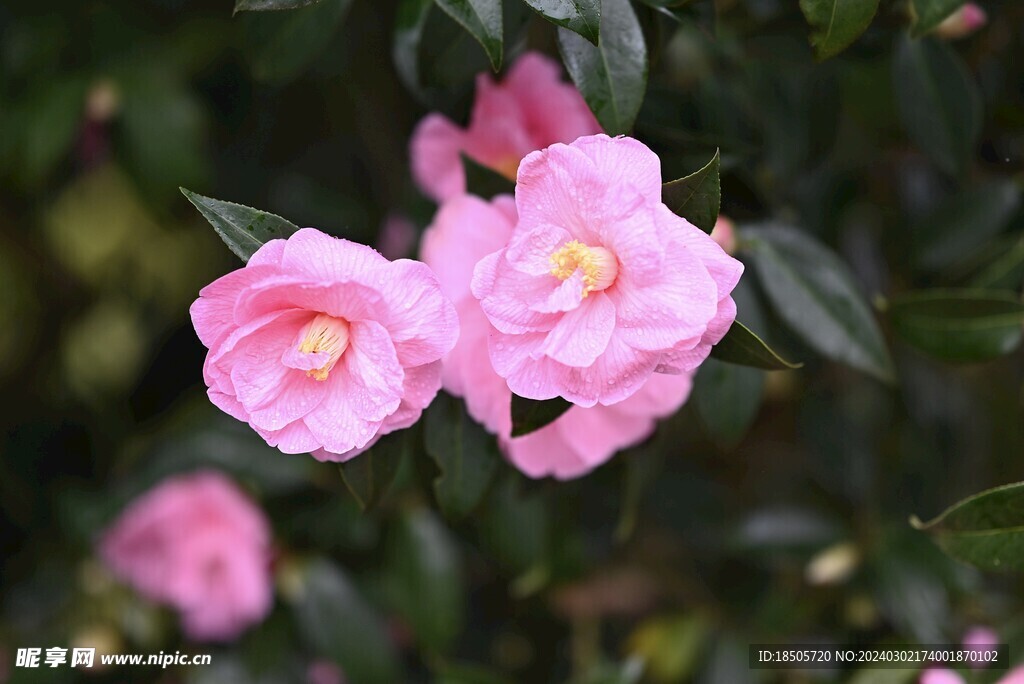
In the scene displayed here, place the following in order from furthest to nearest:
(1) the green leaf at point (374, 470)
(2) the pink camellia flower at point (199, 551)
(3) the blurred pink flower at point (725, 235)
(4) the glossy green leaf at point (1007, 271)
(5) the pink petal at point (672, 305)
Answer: (2) the pink camellia flower at point (199, 551), (4) the glossy green leaf at point (1007, 271), (3) the blurred pink flower at point (725, 235), (1) the green leaf at point (374, 470), (5) the pink petal at point (672, 305)

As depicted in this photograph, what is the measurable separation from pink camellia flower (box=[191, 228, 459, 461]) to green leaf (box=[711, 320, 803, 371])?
17cm

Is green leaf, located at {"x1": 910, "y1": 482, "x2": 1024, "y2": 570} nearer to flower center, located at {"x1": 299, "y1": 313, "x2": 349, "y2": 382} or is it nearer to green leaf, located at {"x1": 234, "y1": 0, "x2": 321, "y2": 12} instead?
flower center, located at {"x1": 299, "y1": 313, "x2": 349, "y2": 382}

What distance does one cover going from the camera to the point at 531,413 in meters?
Answer: 0.52

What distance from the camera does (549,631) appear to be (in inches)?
45.3

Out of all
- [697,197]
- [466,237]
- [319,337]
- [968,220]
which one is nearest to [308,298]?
[319,337]

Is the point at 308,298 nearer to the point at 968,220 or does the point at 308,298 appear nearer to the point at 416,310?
the point at 416,310

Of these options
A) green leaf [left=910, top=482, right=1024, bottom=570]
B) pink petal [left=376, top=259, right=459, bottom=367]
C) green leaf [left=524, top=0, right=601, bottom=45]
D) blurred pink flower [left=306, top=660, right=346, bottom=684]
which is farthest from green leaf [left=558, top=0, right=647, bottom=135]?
blurred pink flower [left=306, top=660, right=346, bottom=684]

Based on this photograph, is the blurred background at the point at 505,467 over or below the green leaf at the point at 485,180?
below

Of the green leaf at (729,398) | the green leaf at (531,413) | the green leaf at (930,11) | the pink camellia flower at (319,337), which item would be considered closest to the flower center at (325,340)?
the pink camellia flower at (319,337)

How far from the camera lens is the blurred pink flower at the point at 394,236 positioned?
947mm

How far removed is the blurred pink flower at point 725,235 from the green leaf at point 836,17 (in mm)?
158

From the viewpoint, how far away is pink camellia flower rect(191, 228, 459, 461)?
47 cm

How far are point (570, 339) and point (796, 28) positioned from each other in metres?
0.50

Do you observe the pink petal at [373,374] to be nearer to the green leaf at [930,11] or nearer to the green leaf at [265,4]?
the green leaf at [265,4]
